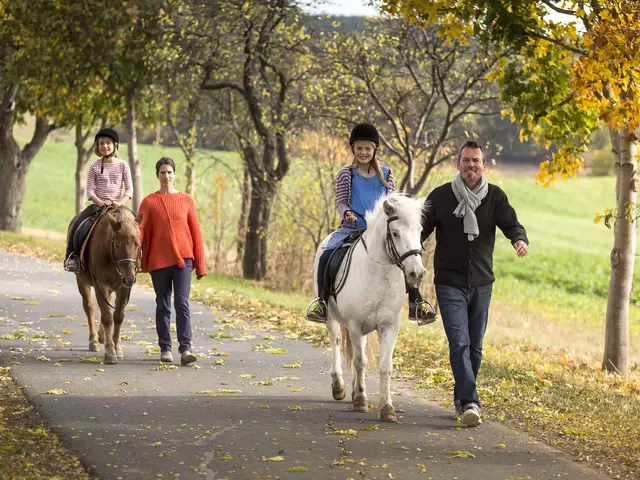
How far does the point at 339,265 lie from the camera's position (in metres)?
8.96

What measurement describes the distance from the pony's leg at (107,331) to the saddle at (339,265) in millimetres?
3109

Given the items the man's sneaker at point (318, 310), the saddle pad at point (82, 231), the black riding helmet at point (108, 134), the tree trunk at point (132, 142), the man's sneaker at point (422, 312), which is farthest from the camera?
the tree trunk at point (132, 142)

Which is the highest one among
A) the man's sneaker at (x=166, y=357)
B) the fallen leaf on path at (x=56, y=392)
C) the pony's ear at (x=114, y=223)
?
the pony's ear at (x=114, y=223)

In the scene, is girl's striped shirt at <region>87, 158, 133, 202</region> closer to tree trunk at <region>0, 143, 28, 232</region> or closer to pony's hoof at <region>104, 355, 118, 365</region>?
pony's hoof at <region>104, 355, 118, 365</region>

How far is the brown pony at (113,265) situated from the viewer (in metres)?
10.8

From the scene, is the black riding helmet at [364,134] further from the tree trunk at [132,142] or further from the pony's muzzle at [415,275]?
the tree trunk at [132,142]

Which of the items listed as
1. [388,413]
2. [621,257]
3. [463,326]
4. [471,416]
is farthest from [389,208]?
[621,257]

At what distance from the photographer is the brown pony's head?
1071 centimetres

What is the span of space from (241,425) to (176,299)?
3499 millimetres

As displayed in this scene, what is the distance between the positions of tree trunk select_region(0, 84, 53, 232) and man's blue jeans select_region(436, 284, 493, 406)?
28059 mm

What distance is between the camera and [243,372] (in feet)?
35.2

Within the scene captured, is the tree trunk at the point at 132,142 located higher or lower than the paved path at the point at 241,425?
higher

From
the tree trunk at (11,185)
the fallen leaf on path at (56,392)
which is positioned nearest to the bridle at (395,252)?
the fallen leaf on path at (56,392)

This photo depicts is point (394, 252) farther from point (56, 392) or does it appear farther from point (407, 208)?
point (56, 392)
